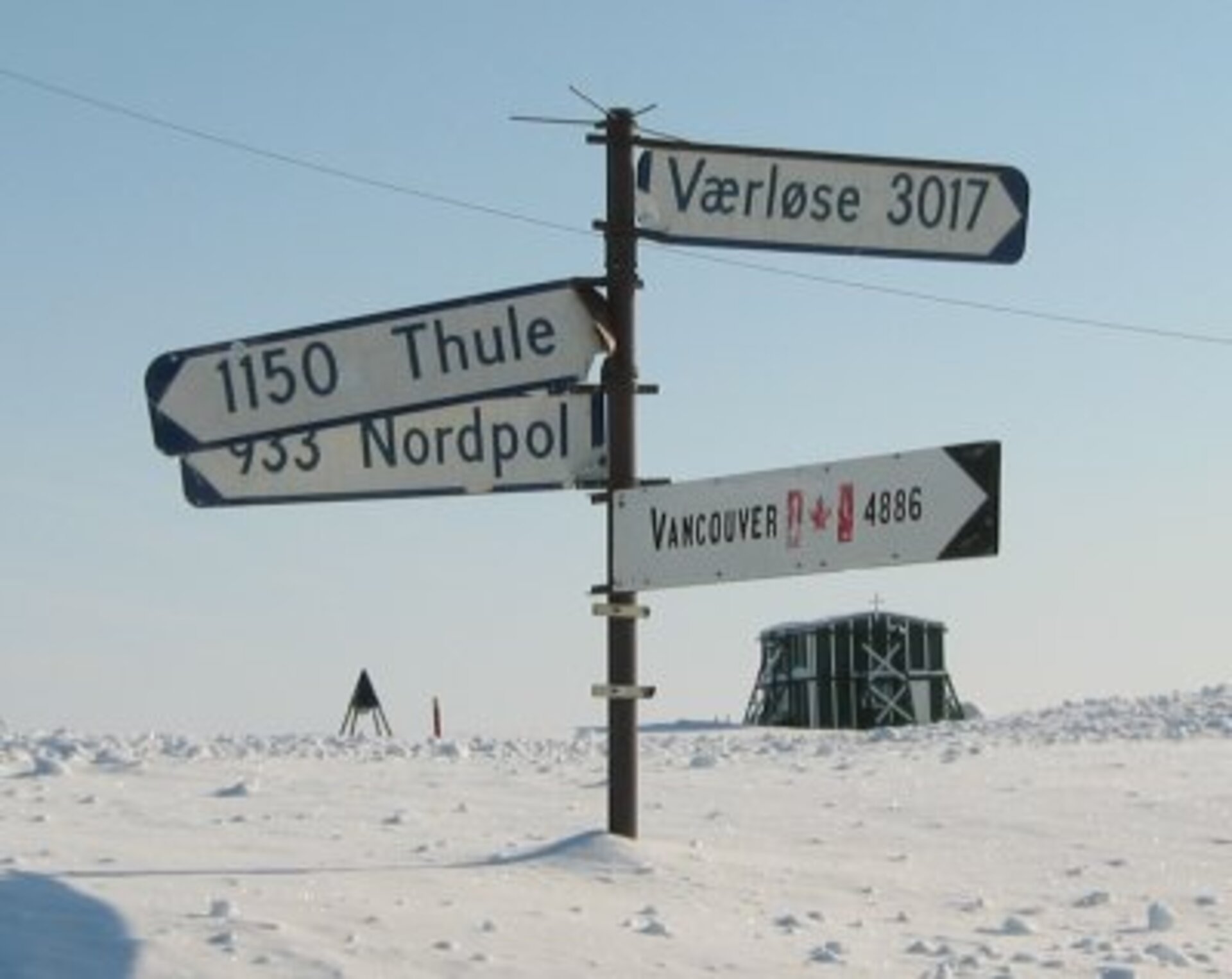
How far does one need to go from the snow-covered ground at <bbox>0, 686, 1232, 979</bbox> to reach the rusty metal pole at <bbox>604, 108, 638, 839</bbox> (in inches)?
14.3

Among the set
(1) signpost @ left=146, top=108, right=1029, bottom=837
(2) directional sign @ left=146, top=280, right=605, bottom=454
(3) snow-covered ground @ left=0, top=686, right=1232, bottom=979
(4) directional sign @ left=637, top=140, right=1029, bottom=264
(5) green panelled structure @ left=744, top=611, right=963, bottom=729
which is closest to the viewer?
(3) snow-covered ground @ left=0, top=686, right=1232, bottom=979

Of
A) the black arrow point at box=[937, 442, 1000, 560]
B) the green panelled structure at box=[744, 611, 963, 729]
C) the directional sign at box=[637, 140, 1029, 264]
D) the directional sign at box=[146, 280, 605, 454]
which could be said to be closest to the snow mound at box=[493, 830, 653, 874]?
the black arrow point at box=[937, 442, 1000, 560]

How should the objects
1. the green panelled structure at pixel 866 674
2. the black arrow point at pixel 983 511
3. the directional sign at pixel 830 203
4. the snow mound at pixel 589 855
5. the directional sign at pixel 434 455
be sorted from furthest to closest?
the green panelled structure at pixel 866 674
the directional sign at pixel 830 203
the directional sign at pixel 434 455
the snow mound at pixel 589 855
the black arrow point at pixel 983 511

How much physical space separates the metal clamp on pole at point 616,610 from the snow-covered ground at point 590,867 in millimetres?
1014

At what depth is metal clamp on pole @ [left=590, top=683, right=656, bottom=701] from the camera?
882 centimetres

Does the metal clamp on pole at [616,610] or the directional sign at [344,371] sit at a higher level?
the directional sign at [344,371]

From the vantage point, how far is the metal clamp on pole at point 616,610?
8766mm

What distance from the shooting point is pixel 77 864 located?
780 centimetres

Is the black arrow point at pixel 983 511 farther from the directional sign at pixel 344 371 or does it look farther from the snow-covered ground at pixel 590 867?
the directional sign at pixel 344 371

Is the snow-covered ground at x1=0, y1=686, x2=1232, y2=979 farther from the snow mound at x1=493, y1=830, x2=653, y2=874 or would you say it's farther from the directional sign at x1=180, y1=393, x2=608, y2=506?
the directional sign at x1=180, y1=393, x2=608, y2=506

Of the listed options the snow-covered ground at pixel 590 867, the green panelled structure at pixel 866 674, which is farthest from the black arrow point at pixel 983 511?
the green panelled structure at pixel 866 674

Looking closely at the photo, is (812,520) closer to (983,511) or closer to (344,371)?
(983,511)

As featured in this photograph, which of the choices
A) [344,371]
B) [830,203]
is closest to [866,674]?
[830,203]

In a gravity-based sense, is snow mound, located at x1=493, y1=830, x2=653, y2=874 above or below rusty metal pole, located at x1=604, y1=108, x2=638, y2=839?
below
